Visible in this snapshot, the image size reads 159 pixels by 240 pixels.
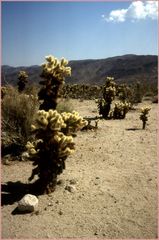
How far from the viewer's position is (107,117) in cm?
1490

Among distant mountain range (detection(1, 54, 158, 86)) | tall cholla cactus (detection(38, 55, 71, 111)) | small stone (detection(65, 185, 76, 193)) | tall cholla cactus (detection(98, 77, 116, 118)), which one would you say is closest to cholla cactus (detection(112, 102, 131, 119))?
tall cholla cactus (detection(98, 77, 116, 118))

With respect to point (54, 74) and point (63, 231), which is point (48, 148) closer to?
point (63, 231)

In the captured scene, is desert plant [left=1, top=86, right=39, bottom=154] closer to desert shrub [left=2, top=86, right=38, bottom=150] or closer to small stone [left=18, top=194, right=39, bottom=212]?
desert shrub [left=2, top=86, right=38, bottom=150]

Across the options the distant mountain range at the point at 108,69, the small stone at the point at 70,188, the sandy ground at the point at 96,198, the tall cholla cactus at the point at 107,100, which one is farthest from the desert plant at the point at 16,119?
the distant mountain range at the point at 108,69

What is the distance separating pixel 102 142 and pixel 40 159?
147 inches

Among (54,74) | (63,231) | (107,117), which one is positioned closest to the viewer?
(63,231)

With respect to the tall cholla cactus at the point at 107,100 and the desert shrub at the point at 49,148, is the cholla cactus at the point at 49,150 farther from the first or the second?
the tall cholla cactus at the point at 107,100

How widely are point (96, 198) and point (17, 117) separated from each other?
392 centimetres

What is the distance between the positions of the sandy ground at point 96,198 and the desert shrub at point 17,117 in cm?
116

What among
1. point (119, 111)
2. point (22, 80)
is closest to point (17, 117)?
point (119, 111)

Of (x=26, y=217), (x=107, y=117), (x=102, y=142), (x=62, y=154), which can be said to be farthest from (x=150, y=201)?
(x=107, y=117)

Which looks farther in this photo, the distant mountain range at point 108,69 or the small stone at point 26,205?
the distant mountain range at point 108,69

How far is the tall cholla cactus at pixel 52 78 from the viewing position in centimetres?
941

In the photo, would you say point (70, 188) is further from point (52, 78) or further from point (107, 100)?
point (107, 100)
